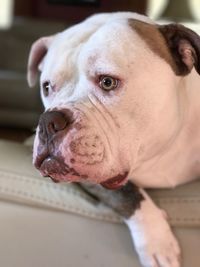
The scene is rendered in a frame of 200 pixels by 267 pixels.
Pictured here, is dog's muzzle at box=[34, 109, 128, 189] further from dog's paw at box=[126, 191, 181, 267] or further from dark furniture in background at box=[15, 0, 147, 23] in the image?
dark furniture in background at box=[15, 0, 147, 23]

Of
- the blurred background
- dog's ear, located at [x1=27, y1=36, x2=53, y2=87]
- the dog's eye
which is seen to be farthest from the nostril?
the blurred background

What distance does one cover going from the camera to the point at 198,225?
1.11 meters

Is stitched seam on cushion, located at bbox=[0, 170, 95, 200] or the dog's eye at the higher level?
the dog's eye

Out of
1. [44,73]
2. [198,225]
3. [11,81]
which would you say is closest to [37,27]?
[11,81]

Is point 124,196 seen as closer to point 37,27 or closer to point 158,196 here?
point 158,196

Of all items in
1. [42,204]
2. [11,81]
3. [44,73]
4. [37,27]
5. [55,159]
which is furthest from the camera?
[37,27]

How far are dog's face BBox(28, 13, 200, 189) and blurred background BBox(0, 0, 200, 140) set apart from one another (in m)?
2.43

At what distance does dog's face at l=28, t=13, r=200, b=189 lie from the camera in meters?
1.04

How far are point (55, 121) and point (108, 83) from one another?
0.16 metres

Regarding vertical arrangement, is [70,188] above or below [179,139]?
below

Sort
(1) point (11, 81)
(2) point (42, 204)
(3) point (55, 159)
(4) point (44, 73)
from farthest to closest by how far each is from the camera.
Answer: (1) point (11, 81)
(4) point (44, 73)
(2) point (42, 204)
(3) point (55, 159)

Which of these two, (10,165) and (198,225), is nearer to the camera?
(198,225)

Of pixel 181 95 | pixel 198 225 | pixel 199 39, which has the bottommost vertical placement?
pixel 198 225

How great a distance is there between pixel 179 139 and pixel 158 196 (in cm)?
16
